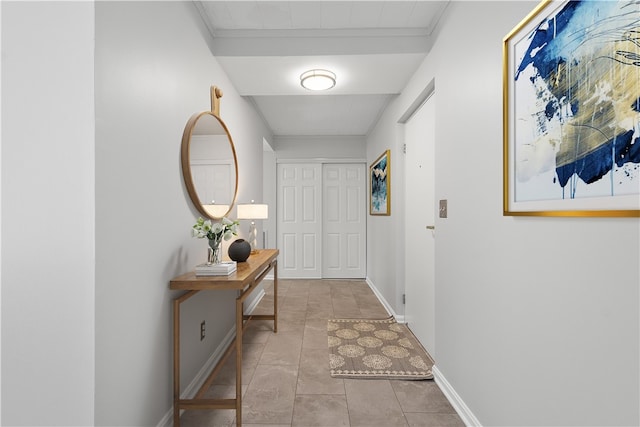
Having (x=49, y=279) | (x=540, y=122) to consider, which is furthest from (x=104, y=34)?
(x=540, y=122)

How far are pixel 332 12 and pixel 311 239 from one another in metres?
3.47

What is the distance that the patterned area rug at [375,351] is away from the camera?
203cm

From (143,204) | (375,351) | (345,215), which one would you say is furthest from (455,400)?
(345,215)

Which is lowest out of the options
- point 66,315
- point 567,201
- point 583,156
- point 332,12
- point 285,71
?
point 66,315

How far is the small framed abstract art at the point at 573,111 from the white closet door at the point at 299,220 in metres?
3.77

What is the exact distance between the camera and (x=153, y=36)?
54.5 inches

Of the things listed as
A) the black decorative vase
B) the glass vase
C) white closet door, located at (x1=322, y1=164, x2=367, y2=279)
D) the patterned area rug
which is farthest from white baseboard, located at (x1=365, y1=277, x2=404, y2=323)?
the glass vase

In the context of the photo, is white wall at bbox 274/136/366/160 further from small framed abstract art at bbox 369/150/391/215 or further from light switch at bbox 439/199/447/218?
light switch at bbox 439/199/447/218

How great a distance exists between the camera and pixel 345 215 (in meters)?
4.93

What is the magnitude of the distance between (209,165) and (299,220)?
117 inches

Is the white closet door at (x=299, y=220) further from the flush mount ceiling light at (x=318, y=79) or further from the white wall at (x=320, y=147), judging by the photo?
the flush mount ceiling light at (x=318, y=79)

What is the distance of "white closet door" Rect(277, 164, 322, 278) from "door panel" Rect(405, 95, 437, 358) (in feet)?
7.13

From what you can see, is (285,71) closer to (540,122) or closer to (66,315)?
(540,122)

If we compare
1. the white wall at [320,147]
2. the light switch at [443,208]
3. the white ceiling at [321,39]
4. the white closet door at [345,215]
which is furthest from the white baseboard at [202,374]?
the white wall at [320,147]
